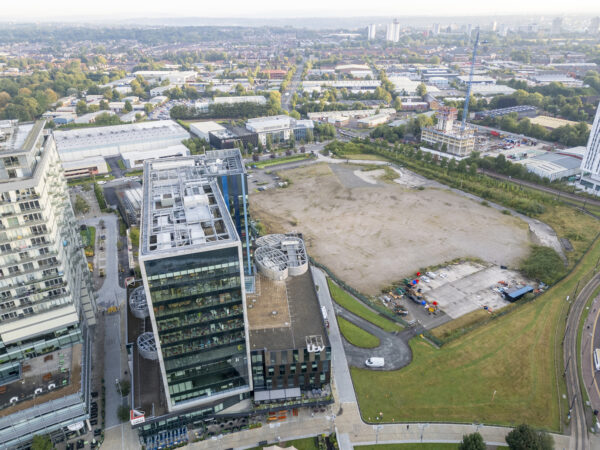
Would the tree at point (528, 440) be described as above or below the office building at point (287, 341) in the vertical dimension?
below

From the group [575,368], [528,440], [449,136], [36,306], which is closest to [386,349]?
[528,440]

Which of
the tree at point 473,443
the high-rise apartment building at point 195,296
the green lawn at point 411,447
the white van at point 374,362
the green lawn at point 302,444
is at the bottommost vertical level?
the green lawn at point 411,447

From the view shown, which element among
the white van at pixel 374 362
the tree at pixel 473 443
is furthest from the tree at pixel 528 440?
the white van at pixel 374 362

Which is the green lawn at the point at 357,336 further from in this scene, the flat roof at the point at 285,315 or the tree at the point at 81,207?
the tree at the point at 81,207

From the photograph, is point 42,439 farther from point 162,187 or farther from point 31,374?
point 162,187

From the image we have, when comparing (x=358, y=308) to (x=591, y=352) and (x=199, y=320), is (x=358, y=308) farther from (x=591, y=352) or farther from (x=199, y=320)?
(x=591, y=352)

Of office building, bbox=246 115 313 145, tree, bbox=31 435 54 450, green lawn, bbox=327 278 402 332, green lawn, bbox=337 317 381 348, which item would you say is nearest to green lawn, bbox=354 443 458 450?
green lawn, bbox=337 317 381 348

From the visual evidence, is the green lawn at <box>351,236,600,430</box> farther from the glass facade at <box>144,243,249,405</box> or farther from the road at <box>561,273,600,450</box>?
the glass facade at <box>144,243,249,405</box>
